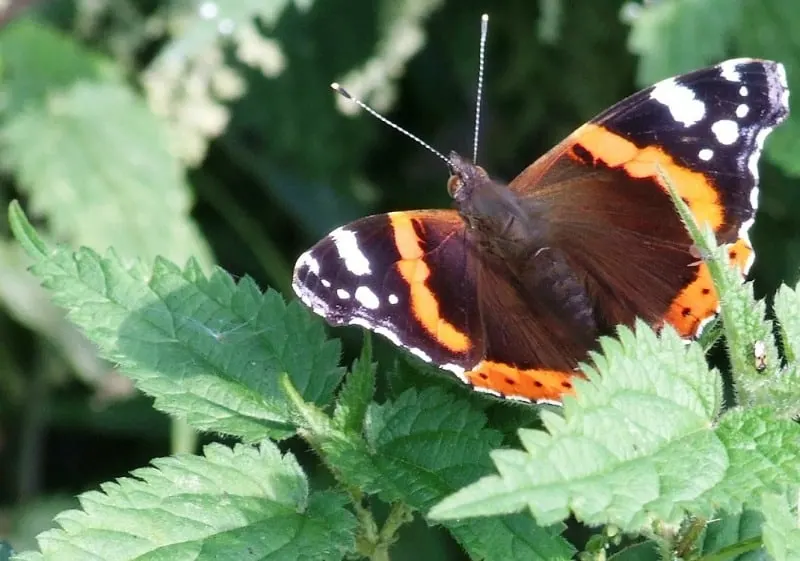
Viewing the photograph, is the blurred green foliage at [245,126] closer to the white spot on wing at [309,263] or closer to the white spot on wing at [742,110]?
the white spot on wing at [742,110]

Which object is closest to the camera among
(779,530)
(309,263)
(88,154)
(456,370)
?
(779,530)

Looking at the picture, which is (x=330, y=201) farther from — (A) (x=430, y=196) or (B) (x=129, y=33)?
(B) (x=129, y=33)

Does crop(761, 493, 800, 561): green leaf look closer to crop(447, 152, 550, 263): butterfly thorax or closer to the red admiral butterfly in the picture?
the red admiral butterfly

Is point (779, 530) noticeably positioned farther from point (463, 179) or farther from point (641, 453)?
point (463, 179)

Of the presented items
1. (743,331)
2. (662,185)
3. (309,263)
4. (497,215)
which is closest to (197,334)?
(309,263)

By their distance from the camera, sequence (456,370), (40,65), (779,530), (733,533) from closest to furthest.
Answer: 1. (779,530)
2. (733,533)
3. (456,370)
4. (40,65)

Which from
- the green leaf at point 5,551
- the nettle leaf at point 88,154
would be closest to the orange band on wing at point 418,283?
the green leaf at point 5,551

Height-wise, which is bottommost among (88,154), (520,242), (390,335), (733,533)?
(733,533)
